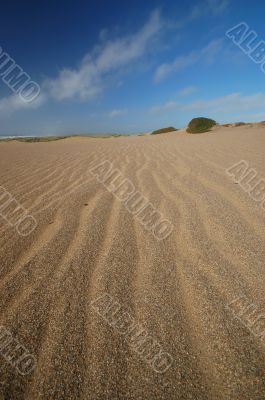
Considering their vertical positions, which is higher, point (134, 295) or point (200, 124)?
point (134, 295)

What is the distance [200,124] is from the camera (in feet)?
54.9

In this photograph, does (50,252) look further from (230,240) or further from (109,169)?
(109,169)

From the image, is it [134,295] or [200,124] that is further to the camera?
[200,124]

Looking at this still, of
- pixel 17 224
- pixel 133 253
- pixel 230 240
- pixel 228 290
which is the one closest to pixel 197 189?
pixel 230 240

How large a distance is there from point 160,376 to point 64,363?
1.32 feet

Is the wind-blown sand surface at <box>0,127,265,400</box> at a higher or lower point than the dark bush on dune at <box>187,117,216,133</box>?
higher

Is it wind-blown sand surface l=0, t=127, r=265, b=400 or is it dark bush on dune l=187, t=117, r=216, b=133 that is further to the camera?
dark bush on dune l=187, t=117, r=216, b=133

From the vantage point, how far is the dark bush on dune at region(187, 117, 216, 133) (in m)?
16.2

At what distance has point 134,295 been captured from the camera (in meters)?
1.35

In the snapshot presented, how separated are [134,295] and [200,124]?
17.2 m

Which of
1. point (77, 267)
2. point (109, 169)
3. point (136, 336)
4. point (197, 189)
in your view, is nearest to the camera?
point (136, 336)

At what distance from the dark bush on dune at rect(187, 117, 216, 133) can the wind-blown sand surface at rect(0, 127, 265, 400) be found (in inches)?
581

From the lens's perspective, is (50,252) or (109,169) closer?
(50,252)

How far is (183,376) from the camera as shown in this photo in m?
0.94
